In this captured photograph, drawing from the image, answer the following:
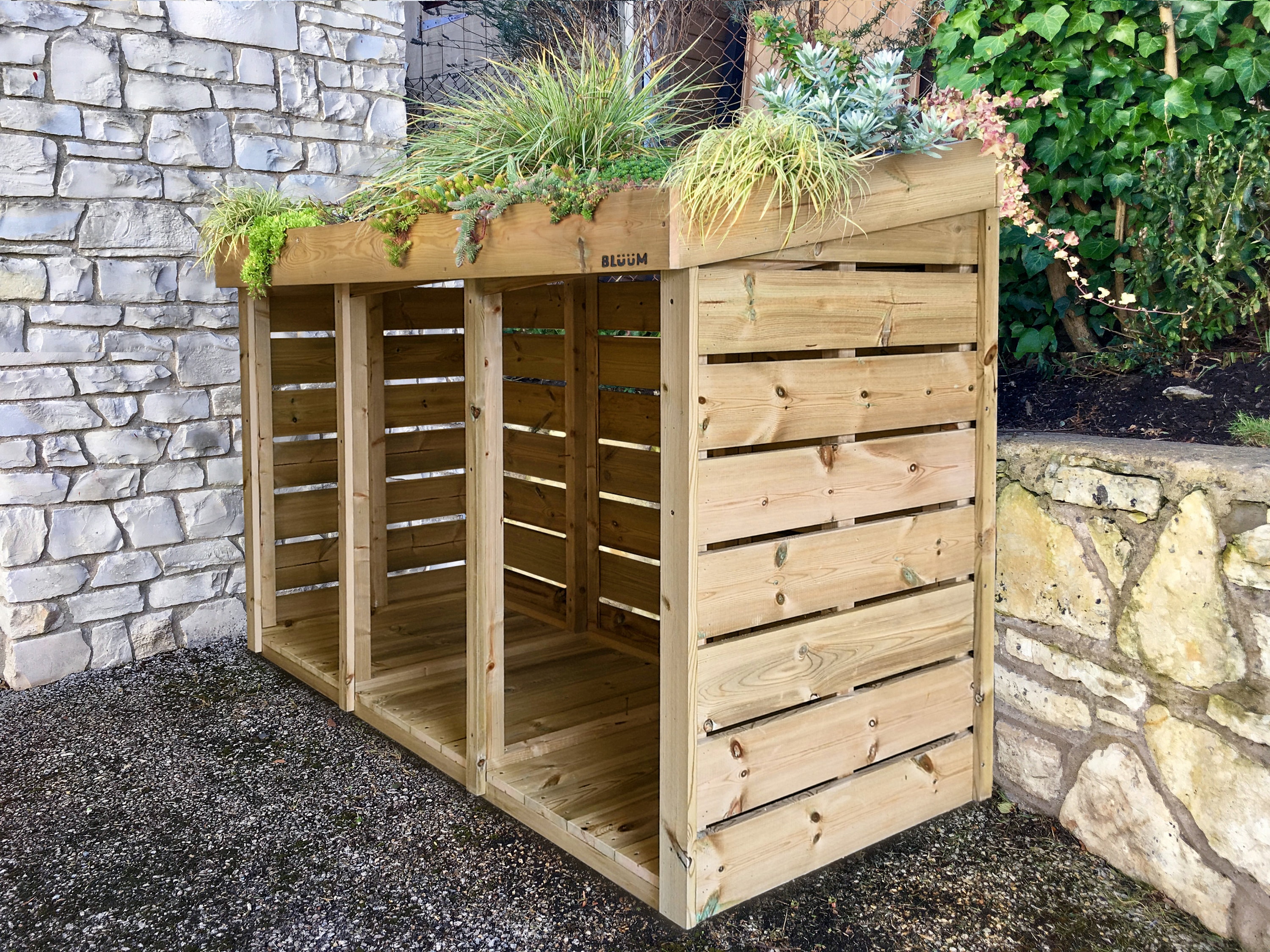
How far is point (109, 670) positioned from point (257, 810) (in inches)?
63.6

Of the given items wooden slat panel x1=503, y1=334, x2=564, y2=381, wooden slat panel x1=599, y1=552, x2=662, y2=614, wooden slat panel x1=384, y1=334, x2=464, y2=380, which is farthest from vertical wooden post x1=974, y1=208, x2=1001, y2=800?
wooden slat panel x1=384, y1=334, x2=464, y2=380

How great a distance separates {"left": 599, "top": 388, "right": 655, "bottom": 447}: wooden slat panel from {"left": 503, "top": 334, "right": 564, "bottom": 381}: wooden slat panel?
0.86ft

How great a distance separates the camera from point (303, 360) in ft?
15.2

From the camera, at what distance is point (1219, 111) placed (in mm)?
3260

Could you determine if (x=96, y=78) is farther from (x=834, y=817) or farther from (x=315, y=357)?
(x=834, y=817)

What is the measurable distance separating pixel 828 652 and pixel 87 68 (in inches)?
143

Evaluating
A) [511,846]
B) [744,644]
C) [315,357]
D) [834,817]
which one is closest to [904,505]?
[744,644]

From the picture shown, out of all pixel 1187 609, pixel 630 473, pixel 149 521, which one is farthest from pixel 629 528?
pixel 1187 609

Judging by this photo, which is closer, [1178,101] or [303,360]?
[1178,101]

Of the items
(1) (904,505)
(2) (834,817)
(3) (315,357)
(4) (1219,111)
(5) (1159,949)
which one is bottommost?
(5) (1159,949)

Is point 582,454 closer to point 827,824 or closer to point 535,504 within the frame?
point 535,504


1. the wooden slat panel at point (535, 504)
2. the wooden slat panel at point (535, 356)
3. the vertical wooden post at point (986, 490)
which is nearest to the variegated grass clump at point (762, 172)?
the vertical wooden post at point (986, 490)

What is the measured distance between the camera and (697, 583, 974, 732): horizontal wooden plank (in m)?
2.44

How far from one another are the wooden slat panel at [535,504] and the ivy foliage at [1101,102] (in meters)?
1.89
